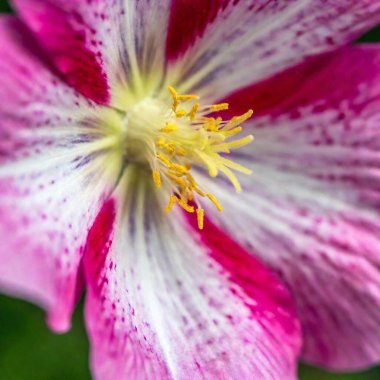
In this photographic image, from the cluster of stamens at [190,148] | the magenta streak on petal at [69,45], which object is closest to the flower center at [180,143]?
the cluster of stamens at [190,148]

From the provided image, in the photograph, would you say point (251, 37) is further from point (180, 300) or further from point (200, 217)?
point (180, 300)

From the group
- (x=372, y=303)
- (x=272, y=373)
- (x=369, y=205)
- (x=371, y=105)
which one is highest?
(x=371, y=105)

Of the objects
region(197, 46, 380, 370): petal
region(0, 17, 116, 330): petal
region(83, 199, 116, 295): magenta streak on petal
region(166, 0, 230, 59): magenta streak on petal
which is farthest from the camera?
region(197, 46, 380, 370): petal

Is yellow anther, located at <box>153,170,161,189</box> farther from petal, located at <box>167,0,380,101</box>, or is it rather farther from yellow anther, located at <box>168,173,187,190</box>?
petal, located at <box>167,0,380,101</box>

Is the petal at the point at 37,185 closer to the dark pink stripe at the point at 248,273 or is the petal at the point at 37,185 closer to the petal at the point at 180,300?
the petal at the point at 180,300

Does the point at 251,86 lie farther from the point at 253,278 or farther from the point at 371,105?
the point at 253,278

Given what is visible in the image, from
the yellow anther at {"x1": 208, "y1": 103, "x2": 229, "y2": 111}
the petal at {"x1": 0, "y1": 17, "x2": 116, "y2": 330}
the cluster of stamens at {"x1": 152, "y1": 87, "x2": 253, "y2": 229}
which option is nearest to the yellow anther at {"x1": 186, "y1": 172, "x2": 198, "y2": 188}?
the cluster of stamens at {"x1": 152, "y1": 87, "x2": 253, "y2": 229}

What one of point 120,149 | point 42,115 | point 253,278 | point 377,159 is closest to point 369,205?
point 377,159
